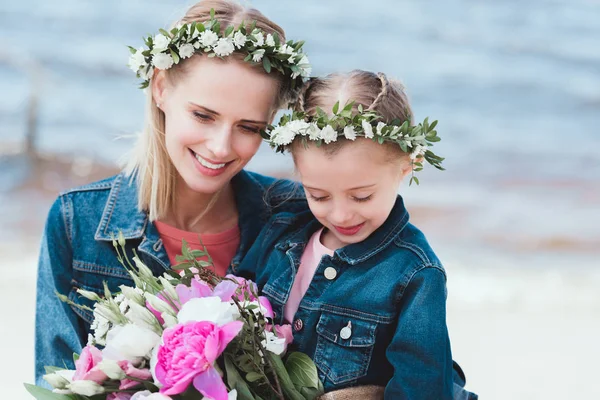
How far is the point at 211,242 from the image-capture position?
11.3 ft

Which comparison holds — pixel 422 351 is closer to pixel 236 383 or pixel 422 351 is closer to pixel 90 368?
pixel 236 383

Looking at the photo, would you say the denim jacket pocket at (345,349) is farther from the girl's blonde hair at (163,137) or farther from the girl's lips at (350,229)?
the girl's blonde hair at (163,137)

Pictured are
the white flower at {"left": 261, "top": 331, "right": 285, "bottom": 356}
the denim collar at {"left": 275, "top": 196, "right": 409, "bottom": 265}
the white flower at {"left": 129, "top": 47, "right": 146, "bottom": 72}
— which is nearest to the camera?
the white flower at {"left": 261, "top": 331, "right": 285, "bottom": 356}

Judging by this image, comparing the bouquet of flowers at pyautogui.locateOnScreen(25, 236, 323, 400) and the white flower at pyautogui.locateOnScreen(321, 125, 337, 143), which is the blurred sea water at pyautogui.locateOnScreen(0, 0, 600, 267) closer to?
the white flower at pyautogui.locateOnScreen(321, 125, 337, 143)

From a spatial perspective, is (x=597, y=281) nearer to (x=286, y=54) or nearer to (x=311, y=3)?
(x=286, y=54)

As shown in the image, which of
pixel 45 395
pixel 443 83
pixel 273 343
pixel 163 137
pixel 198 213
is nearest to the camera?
pixel 45 395

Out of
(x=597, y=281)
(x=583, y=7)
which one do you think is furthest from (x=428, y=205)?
(x=583, y=7)

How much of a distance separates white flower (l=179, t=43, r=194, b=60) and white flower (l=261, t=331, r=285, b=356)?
3.67ft

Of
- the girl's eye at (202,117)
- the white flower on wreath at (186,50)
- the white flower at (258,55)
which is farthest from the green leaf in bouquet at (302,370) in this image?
the white flower on wreath at (186,50)

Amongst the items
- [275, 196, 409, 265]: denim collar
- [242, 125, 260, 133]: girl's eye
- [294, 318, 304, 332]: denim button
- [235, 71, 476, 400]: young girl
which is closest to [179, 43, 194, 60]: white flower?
[242, 125, 260, 133]: girl's eye

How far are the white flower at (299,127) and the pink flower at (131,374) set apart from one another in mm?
909

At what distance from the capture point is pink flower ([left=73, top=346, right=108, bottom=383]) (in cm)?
230

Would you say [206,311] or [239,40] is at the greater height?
[239,40]

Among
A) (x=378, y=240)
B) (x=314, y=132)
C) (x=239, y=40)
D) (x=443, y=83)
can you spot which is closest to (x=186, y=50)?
(x=239, y=40)
